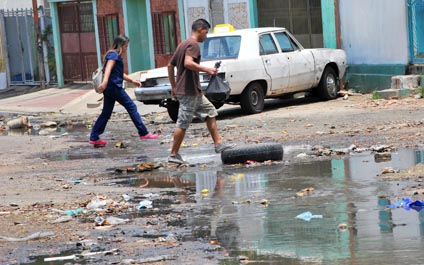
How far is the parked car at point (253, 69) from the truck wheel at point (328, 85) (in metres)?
0.12

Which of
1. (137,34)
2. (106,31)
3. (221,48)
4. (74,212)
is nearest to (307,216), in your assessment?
(74,212)

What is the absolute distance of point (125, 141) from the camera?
16766 mm

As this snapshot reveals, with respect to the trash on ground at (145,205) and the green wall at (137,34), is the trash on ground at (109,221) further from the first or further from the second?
the green wall at (137,34)

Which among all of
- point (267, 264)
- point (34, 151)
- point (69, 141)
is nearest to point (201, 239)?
point (267, 264)

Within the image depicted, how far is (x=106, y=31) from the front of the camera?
3142cm

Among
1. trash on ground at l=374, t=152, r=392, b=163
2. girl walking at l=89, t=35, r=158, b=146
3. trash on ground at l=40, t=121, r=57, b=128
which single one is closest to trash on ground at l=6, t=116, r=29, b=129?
trash on ground at l=40, t=121, r=57, b=128

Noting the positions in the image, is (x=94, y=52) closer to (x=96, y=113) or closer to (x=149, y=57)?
(x=149, y=57)

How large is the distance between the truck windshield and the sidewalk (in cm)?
337

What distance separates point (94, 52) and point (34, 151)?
16.5 metres

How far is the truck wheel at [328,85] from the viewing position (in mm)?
20300

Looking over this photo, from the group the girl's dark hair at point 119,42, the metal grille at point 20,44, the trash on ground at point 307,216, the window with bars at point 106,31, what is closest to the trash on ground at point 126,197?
the trash on ground at point 307,216

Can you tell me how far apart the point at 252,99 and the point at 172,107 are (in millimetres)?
1513

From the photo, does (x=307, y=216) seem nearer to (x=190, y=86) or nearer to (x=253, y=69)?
(x=190, y=86)

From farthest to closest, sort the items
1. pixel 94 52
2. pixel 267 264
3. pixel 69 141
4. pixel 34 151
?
pixel 94 52 < pixel 69 141 < pixel 34 151 < pixel 267 264
